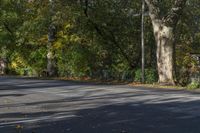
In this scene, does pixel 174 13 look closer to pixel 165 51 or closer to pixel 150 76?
pixel 165 51

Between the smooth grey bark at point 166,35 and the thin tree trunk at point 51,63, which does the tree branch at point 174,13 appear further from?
the thin tree trunk at point 51,63

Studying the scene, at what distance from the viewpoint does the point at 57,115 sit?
15500 millimetres

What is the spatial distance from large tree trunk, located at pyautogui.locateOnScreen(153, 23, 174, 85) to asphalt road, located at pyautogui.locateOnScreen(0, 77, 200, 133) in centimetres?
1073

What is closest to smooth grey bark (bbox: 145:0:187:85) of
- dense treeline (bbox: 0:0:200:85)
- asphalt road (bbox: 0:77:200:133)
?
dense treeline (bbox: 0:0:200:85)

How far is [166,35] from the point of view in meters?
33.2

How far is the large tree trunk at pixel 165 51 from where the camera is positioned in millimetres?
33000

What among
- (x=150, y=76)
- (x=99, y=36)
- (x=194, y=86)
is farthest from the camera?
(x=99, y=36)

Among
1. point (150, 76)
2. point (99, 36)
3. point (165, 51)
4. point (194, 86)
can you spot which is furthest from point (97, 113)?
point (99, 36)

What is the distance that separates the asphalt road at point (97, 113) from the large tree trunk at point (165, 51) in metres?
10.7

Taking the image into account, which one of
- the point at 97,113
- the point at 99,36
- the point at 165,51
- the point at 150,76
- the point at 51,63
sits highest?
the point at 99,36

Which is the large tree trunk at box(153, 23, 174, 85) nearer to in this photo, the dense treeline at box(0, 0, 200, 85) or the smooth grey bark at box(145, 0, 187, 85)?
the smooth grey bark at box(145, 0, 187, 85)

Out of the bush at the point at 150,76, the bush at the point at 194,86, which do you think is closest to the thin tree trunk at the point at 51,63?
the bush at the point at 150,76

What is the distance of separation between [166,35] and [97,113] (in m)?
18.1

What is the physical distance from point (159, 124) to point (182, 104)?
5.35m
